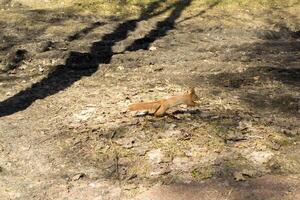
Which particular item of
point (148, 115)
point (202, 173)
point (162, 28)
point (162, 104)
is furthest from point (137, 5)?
point (202, 173)

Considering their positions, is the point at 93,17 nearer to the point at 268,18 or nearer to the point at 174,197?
the point at 268,18

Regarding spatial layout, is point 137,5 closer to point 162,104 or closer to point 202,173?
point 162,104

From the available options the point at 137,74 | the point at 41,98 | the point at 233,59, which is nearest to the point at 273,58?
the point at 233,59

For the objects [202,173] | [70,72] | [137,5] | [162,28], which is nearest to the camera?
[202,173]

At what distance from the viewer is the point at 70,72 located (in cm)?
773

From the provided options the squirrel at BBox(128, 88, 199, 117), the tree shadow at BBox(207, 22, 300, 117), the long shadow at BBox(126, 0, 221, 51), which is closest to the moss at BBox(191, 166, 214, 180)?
the squirrel at BBox(128, 88, 199, 117)

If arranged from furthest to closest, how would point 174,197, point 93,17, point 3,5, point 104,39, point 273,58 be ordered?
point 3,5
point 93,17
point 104,39
point 273,58
point 174,197

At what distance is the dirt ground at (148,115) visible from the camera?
4.71 meters

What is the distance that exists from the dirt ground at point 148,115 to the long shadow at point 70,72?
2cm

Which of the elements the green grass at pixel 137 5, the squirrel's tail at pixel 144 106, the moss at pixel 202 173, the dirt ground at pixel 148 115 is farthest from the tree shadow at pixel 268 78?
the green grass at pixel 137 5

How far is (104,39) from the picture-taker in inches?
371

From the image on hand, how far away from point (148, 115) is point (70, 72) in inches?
91.3

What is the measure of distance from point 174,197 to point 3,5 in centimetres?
910

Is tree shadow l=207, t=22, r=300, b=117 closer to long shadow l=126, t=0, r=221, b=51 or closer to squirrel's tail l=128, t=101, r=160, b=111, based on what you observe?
squirrel's tail l=128, t=101, r=160, b=111
